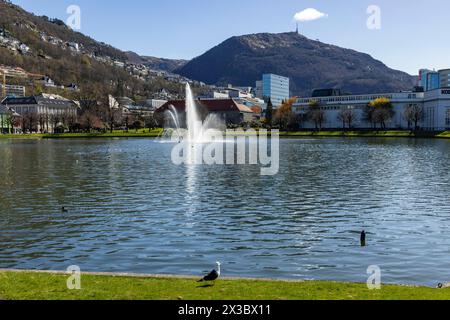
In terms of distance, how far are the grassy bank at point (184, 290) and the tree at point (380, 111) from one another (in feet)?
536

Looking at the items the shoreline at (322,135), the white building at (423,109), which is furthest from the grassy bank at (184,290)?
the white building at (423,109)

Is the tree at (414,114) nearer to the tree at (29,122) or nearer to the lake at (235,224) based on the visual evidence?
the tree at (29,122)

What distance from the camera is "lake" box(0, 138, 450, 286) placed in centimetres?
1878

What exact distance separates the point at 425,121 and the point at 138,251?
174 m

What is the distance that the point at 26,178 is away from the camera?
45094 millimetres

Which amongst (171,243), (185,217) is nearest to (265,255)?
(171,243)

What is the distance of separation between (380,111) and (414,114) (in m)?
10.2

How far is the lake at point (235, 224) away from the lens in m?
18.8

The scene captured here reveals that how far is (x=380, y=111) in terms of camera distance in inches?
6781

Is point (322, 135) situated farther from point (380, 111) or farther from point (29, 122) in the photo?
point (29, 122)

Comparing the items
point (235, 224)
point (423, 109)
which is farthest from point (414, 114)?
point (235, 224)

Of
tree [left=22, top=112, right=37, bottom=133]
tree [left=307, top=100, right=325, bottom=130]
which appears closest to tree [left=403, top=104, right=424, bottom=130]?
tree [left=307, top=100, right=325, bottom=130]
